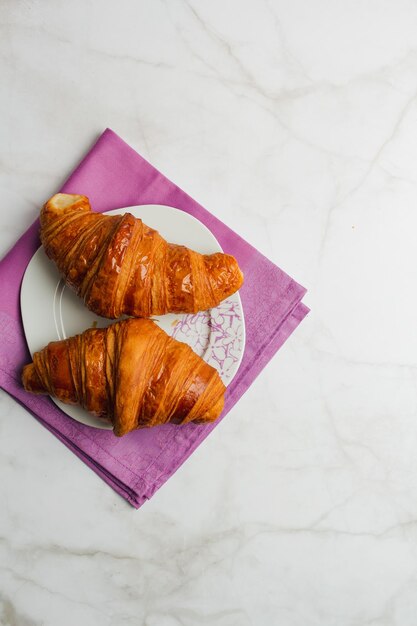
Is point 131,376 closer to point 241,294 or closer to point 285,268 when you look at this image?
point 241,294

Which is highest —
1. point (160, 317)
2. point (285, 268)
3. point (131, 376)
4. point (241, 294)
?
point (285, 268)

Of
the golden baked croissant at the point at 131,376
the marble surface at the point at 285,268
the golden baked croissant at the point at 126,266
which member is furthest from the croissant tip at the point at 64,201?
the golden baked croissant at the point at 131,376

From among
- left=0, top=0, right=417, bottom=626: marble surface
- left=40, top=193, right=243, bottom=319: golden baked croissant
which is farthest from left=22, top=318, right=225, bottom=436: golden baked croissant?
left=0, top=0, right=417, bottom=626: marble surface

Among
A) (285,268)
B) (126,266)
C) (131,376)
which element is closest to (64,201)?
(126,266)

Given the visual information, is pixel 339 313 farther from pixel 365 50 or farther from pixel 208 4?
pixel 208 4

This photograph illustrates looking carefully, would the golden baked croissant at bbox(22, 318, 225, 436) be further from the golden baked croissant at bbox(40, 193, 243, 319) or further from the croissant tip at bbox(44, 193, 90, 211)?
the croissant tip at bbox(44, 193, 90, 211)

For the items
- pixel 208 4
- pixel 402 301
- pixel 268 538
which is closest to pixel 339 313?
pixel 402 301
